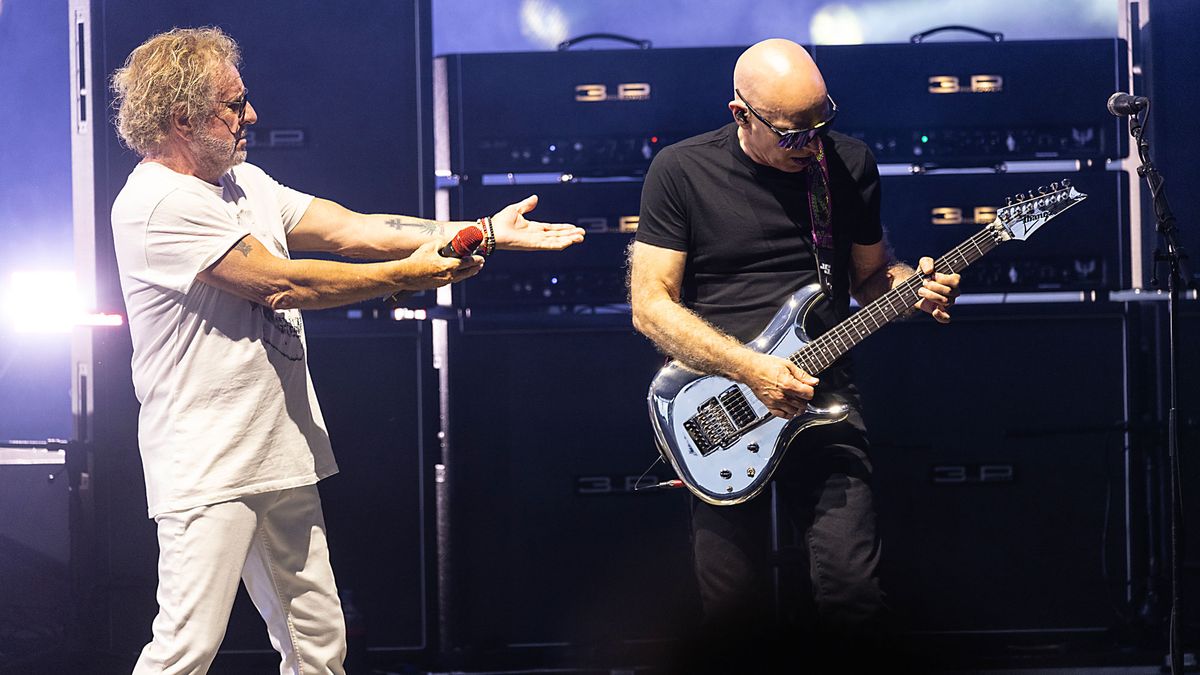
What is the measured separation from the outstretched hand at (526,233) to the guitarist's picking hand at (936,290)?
2.98 feet

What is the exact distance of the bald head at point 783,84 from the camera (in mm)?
2838

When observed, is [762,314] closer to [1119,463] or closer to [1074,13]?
[1119,463]

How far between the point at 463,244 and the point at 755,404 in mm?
890

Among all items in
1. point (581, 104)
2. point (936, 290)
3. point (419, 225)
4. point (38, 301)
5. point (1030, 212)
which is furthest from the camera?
point (38, 301)

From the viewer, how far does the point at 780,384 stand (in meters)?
2.77

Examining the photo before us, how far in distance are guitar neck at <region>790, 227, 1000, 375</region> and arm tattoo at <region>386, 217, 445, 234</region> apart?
1.06 metres

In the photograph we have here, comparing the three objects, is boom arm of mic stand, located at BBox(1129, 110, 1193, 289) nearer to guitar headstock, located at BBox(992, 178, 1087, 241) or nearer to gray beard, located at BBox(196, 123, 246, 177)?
guitar headstock, located at BBox(992, 178, 1087, 241)

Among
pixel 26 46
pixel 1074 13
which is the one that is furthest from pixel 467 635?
pixel 1074 13

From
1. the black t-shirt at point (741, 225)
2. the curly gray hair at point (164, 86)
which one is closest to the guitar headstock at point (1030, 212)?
the black t-shirt at point (741, 225)

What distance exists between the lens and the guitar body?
115 inches

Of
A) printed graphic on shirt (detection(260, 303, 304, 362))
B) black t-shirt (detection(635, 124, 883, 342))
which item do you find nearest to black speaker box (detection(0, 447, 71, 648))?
printed graphic on shirt (detection(260, 303, 304, 362))

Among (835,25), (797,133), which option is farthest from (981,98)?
(797,133)

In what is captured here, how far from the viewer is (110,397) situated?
405 centimetres

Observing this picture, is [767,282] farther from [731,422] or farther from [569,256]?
[569,256]
